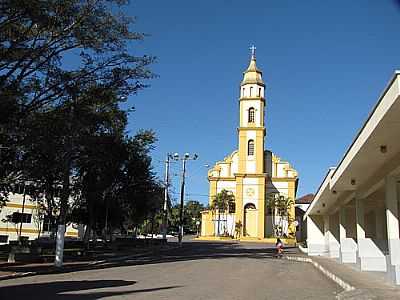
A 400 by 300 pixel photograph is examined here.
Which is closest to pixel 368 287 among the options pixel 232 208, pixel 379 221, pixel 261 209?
pixel 379 221

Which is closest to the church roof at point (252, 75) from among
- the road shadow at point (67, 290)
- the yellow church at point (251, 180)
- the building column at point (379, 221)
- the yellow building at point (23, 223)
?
the yellow church at point (251, 180)

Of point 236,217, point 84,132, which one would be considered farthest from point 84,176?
point 236,217

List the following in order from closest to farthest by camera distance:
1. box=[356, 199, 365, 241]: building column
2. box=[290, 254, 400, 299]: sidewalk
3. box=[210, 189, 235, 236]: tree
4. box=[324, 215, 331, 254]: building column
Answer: box=[290, 254, 400, 299]: sidewalk, box=[356, 199, 365, 241]: building column, box=[324, 215, 331, 254]: building column, box=[210, 189, 235, 236]: tree

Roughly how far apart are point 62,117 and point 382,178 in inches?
524

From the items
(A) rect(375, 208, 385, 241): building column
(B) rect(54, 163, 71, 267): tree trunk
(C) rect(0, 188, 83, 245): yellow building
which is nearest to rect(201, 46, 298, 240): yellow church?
(C) rect(0, 188, 83, 245): yellow building

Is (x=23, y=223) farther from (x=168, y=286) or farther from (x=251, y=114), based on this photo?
(x=168, y=286)

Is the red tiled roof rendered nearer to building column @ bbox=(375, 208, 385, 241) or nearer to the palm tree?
the palm tree

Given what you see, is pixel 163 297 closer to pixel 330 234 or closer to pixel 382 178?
pixel 382 178

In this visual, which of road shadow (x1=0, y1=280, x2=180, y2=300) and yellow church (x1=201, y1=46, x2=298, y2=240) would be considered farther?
yellow church (x1=201, y1=46, x2=298, y2=240)

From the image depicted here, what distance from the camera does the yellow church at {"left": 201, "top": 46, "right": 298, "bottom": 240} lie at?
2995 inches

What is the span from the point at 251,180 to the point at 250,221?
5932mm

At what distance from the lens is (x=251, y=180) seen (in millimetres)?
77500

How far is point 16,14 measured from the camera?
19531mm

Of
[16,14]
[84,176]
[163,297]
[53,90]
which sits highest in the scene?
[16,14]
